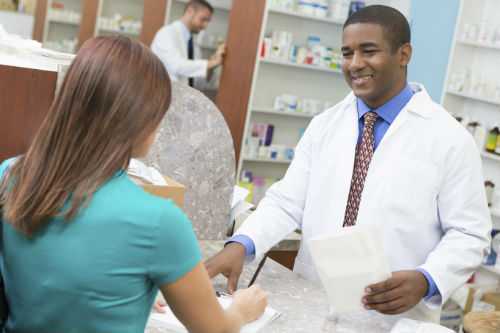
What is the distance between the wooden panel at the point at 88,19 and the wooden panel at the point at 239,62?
2.57m

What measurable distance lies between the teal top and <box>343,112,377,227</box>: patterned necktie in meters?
1.03

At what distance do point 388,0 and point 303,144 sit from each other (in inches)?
192

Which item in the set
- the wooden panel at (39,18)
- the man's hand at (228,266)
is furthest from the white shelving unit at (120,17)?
the man's hand at (228,266)

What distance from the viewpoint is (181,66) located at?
6.86 metres

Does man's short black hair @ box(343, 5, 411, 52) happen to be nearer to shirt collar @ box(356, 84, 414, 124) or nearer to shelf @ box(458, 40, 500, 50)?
shirt collar @ box(356, 84, 414, 124)

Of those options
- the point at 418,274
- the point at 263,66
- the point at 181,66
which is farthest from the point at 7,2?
the point at 418,274

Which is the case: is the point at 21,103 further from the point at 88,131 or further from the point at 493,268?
the point at 493,268

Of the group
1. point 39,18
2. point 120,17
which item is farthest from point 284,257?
point 120,17

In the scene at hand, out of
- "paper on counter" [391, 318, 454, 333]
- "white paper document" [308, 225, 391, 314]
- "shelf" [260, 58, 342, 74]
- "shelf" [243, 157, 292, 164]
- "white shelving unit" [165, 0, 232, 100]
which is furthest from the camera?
"white shelving unit" [165, 0, 232, 100]

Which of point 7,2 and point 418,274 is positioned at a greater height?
point 7,2

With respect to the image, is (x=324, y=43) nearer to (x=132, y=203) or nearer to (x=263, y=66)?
(x=263, y=66)

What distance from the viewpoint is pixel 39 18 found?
7.32 meters

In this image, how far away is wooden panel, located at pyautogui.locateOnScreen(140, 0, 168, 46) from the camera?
7.90 m

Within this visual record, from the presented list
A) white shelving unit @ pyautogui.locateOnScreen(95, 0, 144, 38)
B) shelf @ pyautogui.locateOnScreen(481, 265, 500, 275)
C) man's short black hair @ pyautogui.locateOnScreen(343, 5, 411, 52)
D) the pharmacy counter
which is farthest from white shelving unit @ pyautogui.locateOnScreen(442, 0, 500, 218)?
white shelving unit @ pyautogui.locateOnScreen(95, 0, 144, 38)
